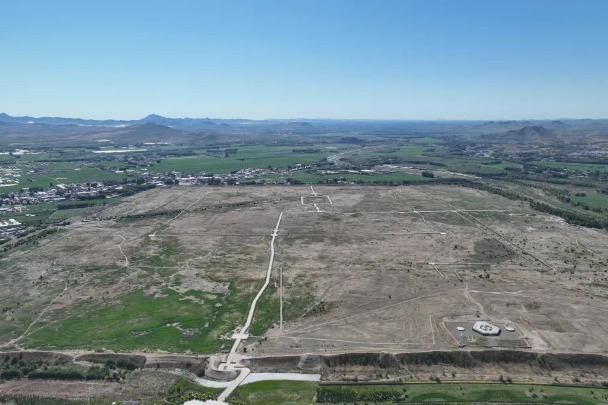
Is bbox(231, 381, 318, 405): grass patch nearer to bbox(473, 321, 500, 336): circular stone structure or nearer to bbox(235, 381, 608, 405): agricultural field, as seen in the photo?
bbox(235, 381, 608, 405): agricultural field

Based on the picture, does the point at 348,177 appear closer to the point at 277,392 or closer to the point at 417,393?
the point at 417,393

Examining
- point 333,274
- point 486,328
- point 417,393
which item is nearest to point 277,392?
point 417,393

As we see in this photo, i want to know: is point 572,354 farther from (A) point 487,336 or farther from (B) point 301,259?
(B) point 301,259

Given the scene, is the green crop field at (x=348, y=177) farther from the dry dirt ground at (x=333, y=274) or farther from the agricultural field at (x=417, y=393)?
the agricultural field at (x=417, y=393)

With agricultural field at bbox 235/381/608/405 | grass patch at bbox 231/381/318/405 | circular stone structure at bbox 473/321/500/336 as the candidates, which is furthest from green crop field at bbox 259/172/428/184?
grass patch at bbox 231/381/318/405

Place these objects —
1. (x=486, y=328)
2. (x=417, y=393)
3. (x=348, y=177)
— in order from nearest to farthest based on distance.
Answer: (x=417, y=393), (x=486, y=328), (x=348, y=177)
